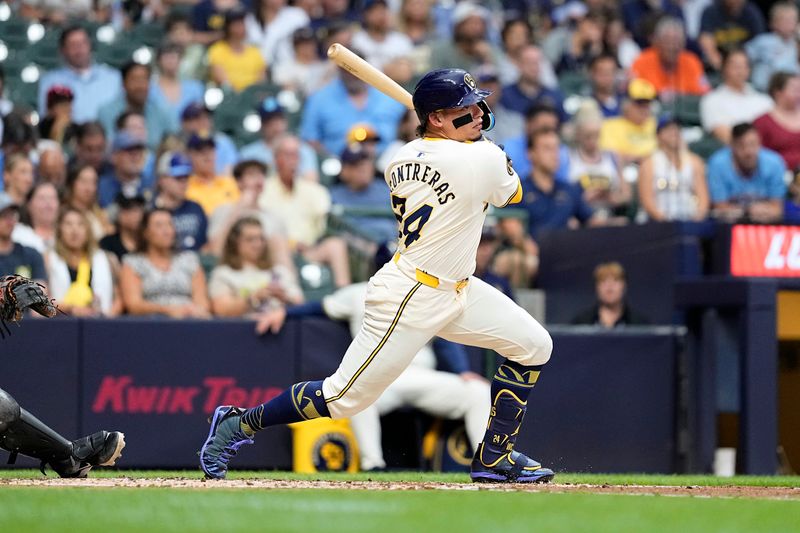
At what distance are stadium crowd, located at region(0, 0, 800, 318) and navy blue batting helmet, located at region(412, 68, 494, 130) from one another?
3.43 m

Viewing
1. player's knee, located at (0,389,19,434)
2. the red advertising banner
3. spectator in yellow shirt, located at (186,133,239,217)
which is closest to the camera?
player's knee, located at (0,389,19,434)

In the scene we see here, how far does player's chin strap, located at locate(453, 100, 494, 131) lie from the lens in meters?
6.59

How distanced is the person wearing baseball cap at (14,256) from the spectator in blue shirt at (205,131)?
2.51 metres

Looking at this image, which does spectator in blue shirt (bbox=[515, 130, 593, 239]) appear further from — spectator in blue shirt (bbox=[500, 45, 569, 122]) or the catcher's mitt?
the catcher's mitt

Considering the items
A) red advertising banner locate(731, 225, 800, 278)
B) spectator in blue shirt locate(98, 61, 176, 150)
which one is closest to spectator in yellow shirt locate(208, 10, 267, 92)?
spectator in blue shirt locate(98, 61, 176, 150)

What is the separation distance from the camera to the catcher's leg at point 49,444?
6.50 meters

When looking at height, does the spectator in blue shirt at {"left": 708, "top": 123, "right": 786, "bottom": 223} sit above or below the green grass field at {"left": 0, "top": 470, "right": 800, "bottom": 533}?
above

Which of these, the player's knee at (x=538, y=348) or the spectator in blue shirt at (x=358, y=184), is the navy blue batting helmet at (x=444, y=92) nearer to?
the player's knee at (x=538, y=348)

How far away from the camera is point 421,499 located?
19.3 ft

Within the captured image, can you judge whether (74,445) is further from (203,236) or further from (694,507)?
(203,236)

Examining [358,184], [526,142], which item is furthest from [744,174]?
[358,184]

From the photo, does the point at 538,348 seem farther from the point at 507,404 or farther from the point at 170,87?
the point at 170,87

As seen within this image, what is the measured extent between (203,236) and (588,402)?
3.25 meters

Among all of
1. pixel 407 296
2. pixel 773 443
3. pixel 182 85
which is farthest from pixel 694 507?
pixel 182 85
